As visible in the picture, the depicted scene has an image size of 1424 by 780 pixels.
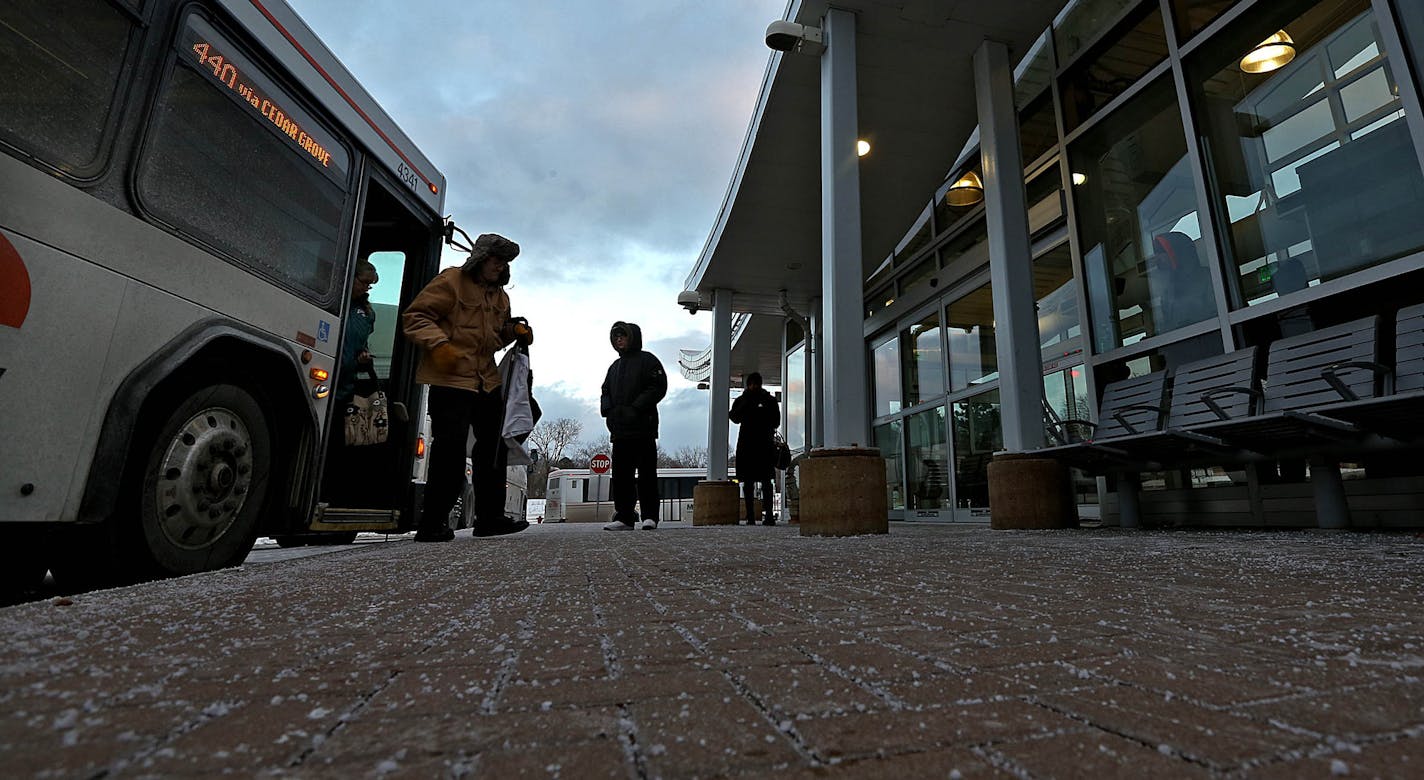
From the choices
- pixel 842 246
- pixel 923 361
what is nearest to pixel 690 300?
pixel 923 361

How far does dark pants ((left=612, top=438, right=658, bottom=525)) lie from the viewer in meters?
6.73

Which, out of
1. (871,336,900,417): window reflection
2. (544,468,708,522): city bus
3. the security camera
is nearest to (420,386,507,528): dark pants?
the security camera

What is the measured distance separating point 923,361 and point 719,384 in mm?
3595

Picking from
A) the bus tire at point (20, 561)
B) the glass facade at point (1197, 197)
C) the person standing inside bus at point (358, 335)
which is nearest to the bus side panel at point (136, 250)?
the bus tire at point (20, 561)

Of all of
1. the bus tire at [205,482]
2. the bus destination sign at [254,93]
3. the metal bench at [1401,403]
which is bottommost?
the bus tire at [205,482]

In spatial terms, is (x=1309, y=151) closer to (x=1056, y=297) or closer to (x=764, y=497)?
(x=1056, y=297)

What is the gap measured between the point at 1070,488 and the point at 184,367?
5994 millimetres

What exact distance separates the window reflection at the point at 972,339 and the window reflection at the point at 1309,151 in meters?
3.23

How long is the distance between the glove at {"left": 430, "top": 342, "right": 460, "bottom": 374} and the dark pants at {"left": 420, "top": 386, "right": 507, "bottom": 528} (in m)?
0.16

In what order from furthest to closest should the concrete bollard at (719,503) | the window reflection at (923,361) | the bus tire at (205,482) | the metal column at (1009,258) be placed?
the concrete bollard at (719,503)
the window reflection at (923,361)
the metal column at (1009,258)
the bus tire at (205,482)

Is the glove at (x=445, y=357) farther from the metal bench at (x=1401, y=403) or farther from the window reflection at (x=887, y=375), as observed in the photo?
the window reflection at (x=887, y=375)

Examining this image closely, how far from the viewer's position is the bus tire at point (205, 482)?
229cm

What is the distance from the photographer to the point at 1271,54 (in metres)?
4.88

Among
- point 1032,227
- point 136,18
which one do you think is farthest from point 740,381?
point 136,18
